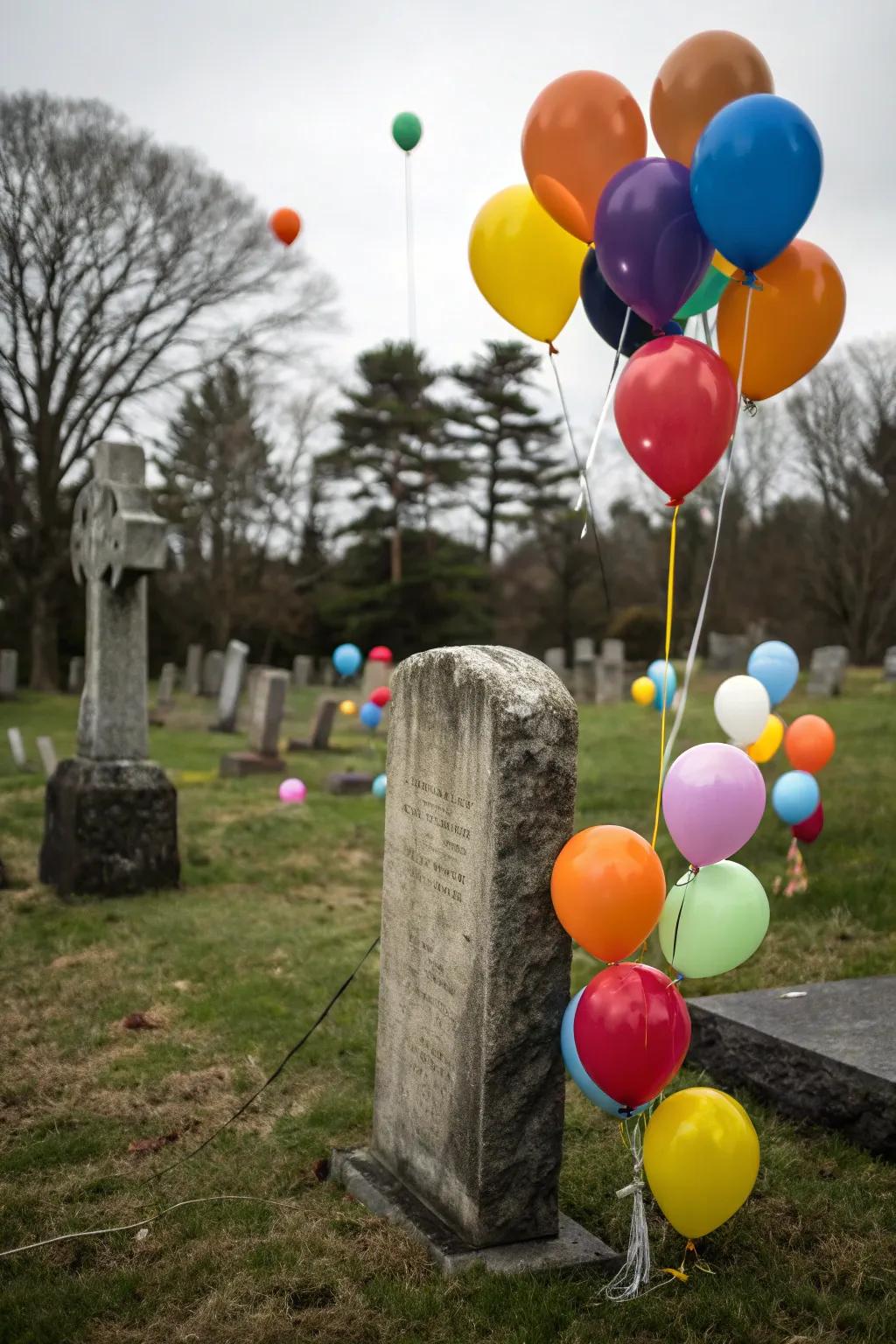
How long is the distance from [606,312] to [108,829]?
5109 millimetres

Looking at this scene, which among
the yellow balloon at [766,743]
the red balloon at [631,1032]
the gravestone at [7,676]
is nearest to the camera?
the red balloon at [631,1032]

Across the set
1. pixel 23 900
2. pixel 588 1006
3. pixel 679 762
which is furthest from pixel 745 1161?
pixel 23 900

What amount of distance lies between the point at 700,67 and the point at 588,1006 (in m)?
2.81

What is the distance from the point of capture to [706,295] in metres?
3.62

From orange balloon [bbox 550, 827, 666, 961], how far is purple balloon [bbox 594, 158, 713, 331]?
1.67 m

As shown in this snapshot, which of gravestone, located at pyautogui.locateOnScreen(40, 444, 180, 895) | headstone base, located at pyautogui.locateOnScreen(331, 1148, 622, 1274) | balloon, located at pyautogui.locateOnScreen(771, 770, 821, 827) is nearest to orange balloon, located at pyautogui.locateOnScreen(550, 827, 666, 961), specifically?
headstone base, located at pyautogui.locateOnScreen(331, 1148, 622, 1274)

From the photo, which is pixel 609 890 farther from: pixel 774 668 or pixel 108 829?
pixel 108 829

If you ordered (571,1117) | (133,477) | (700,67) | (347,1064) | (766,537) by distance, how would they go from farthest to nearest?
(766,537) → (133,477) → (347,1064) → (571,1117) → (700,67)

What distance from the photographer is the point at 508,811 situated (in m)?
3.03

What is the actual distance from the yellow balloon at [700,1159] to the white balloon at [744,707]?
3396mm

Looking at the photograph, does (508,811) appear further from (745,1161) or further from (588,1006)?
(745,1161)

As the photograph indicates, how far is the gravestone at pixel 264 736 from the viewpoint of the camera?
12.7 m

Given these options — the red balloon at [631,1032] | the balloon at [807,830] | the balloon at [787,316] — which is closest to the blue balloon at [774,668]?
the balloon at [807,830]

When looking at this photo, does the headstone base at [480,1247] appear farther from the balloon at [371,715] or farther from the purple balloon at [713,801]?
the balloon at [371,715]
